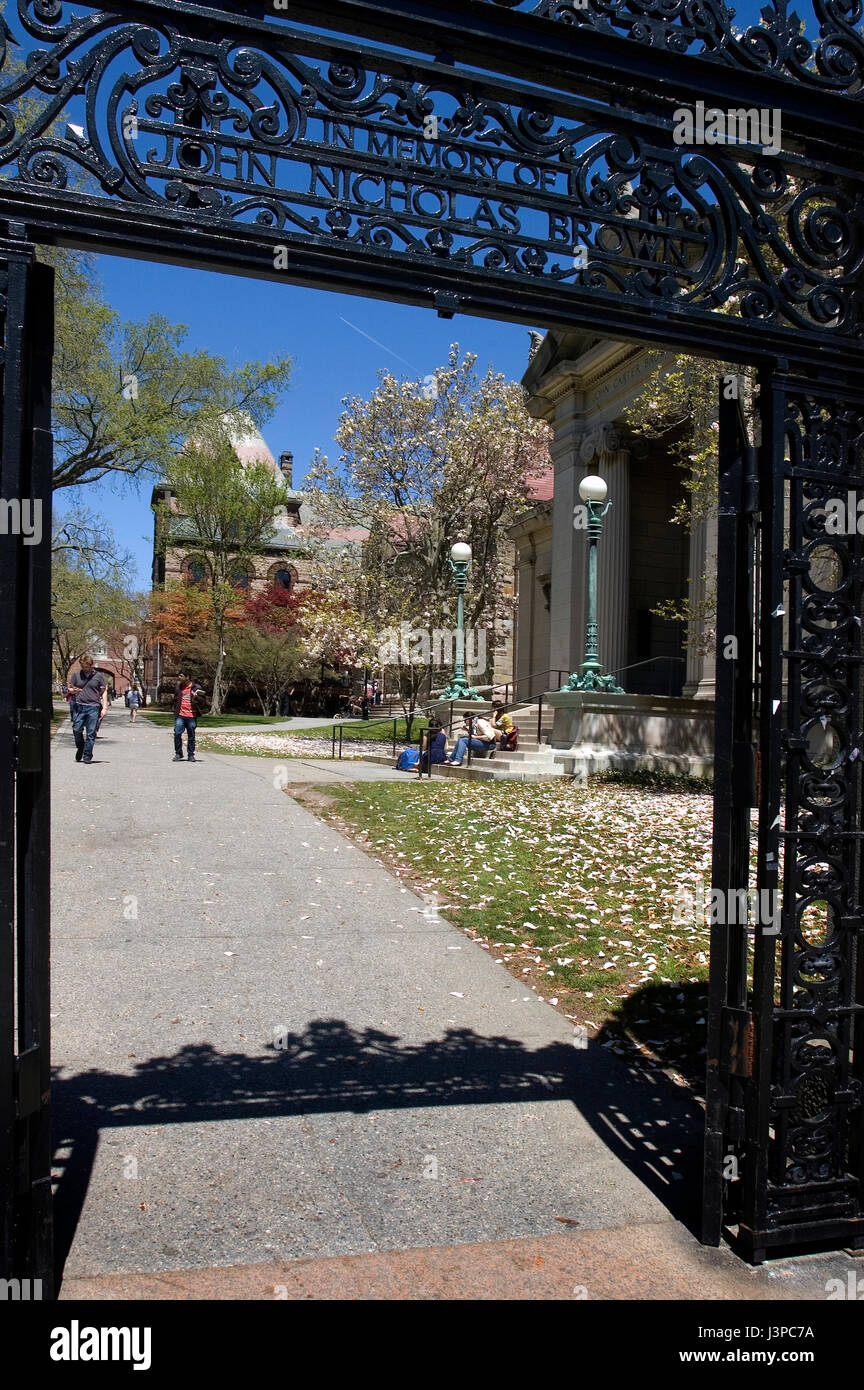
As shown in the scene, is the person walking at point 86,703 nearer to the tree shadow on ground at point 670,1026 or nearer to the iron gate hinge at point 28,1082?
the tree shadow on ground at point 670,1026

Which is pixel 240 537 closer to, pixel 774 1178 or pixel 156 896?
pixel 156 896

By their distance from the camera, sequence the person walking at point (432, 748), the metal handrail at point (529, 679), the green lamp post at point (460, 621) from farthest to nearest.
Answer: the metal handrail at point (529, 679), the green lamp post at point (460, 621), the person walking at point (432, 748)

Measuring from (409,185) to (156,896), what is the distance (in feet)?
20.7

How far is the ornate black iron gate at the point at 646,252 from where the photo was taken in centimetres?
295

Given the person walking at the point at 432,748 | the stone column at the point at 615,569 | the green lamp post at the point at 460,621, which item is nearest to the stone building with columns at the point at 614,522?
the stone column at the point at 615,569

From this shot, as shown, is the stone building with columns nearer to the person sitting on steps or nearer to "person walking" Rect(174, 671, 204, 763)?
the person sitting on steps

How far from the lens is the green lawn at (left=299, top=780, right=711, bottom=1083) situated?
5.96 metres

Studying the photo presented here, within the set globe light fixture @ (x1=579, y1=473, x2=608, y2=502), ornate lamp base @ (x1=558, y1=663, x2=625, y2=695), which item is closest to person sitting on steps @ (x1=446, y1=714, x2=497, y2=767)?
ornate lamp base @ (x1=558, y1=663, x2=625, y2=695)

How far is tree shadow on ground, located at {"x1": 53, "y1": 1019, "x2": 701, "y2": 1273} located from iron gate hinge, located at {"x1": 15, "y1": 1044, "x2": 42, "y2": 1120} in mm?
928

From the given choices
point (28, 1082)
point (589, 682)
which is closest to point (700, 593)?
point (589, 682)

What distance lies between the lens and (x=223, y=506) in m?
45.9

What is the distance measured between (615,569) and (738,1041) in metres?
20.9

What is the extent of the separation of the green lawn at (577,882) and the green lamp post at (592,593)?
3689mm

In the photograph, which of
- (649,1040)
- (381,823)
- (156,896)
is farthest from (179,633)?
(649,1040)
